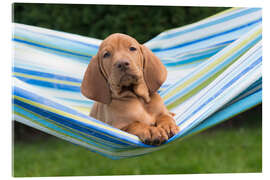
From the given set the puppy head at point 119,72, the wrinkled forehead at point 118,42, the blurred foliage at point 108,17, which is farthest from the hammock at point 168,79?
the wrinkled forehead at point 118,42

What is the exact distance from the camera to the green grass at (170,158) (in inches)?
122

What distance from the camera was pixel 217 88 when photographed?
222 cm

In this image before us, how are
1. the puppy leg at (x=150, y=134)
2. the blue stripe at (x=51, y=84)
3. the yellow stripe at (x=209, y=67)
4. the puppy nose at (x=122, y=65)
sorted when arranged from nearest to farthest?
the puppy leg at (x=150, y=134) → the puppy nose at (x=122, y=65) → the yellow stripe at (x=209, y=67) → the blue stripe at (x=51, y=84)

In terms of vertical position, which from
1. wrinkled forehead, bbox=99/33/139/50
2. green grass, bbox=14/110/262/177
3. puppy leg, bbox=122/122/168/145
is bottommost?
green grass, bbox=14/110/262/177

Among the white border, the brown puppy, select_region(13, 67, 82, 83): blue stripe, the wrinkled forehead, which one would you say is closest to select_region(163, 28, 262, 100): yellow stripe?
the white border

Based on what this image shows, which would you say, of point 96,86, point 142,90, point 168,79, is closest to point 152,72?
point 142,90

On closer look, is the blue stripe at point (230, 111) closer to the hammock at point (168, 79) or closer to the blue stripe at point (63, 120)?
the hammock at point (168, 79)

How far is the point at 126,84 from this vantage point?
212cm

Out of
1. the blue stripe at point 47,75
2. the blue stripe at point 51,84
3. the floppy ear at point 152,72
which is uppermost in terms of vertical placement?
the floppy ear at point 152,72

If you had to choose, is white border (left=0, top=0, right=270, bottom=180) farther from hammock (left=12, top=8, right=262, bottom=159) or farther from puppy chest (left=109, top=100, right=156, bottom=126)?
puppy chest (left=109, top=100, right=156, bottom=126)

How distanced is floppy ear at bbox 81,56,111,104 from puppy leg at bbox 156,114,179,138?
36 centimetres

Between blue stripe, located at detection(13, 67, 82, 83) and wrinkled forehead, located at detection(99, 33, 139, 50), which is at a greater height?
wrinkled forehead, located at detection(99, 33, 139, 50)

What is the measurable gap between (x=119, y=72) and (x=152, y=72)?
25cm

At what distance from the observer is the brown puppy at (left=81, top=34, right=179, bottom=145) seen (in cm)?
207
